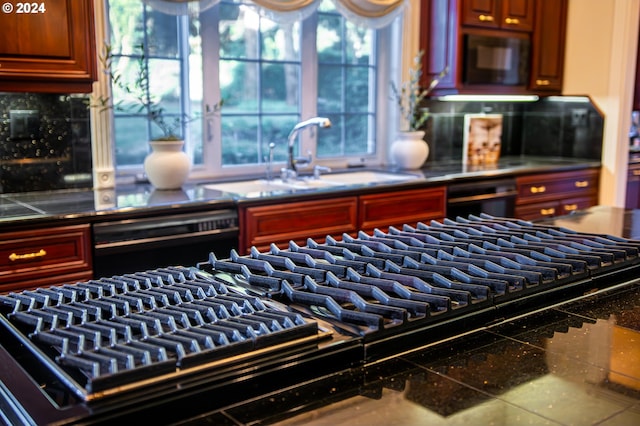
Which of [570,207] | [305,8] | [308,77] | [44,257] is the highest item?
[305,8]

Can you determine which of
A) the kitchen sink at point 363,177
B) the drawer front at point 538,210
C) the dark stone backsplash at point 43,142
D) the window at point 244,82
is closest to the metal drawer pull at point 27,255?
the dark stone backsplash at point 43,142

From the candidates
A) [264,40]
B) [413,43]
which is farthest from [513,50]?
[264,40]

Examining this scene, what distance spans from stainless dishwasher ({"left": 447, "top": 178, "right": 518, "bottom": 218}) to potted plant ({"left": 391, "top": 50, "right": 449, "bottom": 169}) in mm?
467

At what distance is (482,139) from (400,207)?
1.63 metres

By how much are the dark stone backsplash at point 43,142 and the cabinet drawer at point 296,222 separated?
92 centimetres

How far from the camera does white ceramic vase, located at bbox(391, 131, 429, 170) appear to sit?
441cm

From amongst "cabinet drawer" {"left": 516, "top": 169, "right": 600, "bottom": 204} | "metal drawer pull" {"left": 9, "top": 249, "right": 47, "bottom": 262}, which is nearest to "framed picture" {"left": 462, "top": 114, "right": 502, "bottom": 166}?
"cabinet drawer" {"left": 516, "top": 169, "right": 600, "bottom": 204}

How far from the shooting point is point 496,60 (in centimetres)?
460

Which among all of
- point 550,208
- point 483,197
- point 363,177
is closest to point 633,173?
point 550,208

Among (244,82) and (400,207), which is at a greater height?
(244,82)

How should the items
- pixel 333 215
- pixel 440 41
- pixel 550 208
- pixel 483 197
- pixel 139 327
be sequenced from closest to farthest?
pixel 139 327, pixel 333 215, pixel 483 197, pixel 440 41, pixel 550 208

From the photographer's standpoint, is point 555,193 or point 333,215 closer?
point 333,215

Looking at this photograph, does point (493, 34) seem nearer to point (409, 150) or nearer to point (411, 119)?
point (411, 119)

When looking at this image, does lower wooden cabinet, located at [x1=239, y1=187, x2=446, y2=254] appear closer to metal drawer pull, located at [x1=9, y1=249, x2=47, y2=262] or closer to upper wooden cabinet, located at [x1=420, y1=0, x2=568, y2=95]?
metal drawer pull, located at [x1=9, y1=249, x2=47, y2=262]
